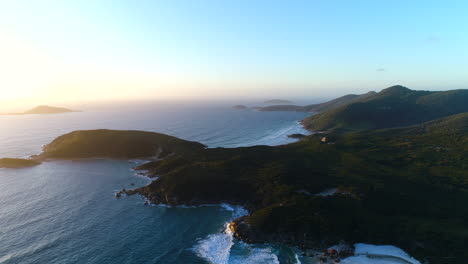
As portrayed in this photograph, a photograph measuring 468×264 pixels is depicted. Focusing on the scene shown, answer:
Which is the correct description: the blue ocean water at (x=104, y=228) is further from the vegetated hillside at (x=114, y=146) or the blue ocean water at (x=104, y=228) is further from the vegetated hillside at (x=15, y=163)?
the vegetated hillside at (x=114, y=146)

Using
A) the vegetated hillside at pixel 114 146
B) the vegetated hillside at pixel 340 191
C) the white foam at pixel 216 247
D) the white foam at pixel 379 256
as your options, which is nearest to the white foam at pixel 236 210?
the vegetated hillside at pixel 340 191

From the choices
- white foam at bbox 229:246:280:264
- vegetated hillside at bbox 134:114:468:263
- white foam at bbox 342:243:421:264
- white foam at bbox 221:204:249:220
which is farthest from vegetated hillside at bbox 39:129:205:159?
white foam at bbox 342:243:421:264

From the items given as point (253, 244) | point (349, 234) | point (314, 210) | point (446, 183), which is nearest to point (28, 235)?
point (253, 244)

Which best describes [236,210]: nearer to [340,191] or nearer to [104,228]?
[340,191]

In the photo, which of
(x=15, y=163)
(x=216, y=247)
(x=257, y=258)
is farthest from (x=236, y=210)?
(x=15, y=163)

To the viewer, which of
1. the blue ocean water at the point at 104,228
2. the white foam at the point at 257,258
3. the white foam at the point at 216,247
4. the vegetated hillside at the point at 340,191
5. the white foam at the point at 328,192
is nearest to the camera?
the white foam at the point at 257,258

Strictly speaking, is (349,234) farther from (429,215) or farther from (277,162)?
(277,162)
